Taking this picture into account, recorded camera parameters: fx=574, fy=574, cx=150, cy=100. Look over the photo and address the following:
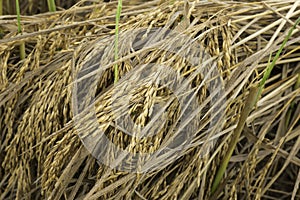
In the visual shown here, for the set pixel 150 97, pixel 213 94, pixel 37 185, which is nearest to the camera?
pixel 150 97

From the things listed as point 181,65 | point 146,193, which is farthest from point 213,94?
point 146,193

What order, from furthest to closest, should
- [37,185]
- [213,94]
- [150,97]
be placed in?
[37,185] < [213,94] < [150,97]

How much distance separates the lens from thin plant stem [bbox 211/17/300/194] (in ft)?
3.55

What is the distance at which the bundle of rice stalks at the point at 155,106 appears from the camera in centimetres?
111

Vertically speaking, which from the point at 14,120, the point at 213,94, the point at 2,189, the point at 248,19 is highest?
the point at 248,19

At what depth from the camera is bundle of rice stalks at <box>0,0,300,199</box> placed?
3.65 feet

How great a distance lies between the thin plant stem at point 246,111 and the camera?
1.08 m

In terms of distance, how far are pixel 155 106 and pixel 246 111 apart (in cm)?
18

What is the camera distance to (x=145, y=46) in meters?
1.23

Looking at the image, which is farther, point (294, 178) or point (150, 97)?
point (294, 178)

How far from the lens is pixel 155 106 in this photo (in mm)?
1150

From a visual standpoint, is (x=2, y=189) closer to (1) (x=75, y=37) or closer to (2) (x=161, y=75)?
(1) (x=75, y=37)

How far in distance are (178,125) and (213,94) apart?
0.32ft

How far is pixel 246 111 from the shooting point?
1096mm
